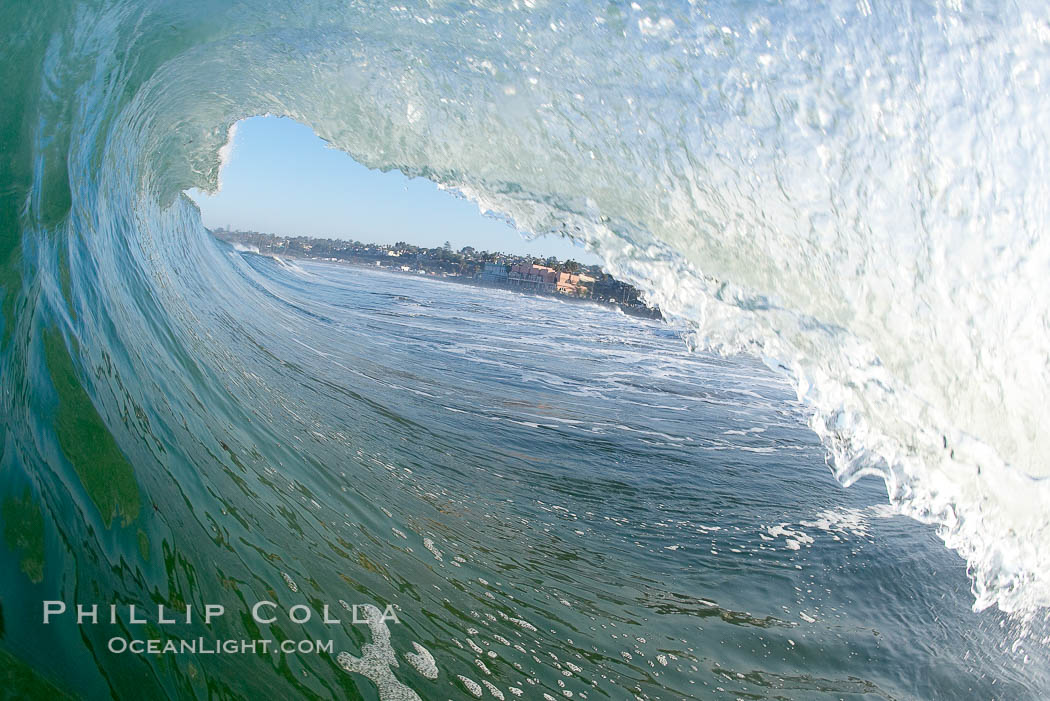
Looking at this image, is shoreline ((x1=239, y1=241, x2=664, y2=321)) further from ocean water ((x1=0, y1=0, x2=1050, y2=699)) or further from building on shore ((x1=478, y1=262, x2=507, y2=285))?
ocean water ((x1=0, y1=0, x2=1050, y2=699))

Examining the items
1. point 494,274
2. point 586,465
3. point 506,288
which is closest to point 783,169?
point 586,465

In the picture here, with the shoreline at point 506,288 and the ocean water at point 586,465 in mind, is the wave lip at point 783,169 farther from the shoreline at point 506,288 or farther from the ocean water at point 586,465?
the shoreline at point 506,288

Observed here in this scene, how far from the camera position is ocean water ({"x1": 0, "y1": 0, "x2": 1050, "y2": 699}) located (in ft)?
7.38

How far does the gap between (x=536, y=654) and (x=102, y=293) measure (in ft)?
9.94

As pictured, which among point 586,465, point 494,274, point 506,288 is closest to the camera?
point 586,465

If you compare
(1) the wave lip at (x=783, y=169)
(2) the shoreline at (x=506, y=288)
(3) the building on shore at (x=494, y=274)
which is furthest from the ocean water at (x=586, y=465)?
(3) the building on shore at (x=494, y=274)

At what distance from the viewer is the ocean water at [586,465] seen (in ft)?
7.38

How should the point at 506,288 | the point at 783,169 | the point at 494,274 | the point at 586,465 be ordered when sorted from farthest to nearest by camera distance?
the point at 494,274, the point at 506,288, the point at 586,465, the point at 783,169

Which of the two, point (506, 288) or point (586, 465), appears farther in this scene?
point (506, 288)

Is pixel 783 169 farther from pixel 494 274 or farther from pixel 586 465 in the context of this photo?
pixel 494 274

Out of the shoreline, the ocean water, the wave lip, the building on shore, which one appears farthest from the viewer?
the building on shore

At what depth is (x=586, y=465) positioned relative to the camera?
14.8 feet

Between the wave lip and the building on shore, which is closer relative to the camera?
the wave lip

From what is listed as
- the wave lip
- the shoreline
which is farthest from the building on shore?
the wave lip
